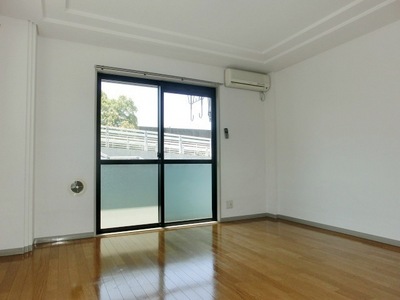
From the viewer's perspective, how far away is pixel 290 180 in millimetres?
4445

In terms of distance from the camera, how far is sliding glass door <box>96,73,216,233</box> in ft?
12.3

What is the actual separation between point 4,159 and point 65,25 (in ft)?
5.37

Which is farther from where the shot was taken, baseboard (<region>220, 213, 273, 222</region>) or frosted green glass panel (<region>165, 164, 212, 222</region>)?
baseboard (<region>220, 213, 273, 222</region>)

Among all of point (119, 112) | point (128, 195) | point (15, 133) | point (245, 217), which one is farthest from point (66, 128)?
point (245, 217)

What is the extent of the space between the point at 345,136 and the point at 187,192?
2.40 m


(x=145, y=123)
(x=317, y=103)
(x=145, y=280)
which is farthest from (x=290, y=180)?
(x=145, y=280)

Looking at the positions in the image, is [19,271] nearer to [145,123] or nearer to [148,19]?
[145,123]

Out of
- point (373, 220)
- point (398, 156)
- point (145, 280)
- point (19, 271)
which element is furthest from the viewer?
point (373, 220)

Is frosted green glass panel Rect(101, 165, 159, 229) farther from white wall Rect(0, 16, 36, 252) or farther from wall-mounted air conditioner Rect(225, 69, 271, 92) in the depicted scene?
wall-mounted air conditioner Rect(225, 69, 271, 92)

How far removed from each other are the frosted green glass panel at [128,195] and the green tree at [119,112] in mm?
616

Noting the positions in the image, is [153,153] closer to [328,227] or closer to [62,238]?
[62,238]

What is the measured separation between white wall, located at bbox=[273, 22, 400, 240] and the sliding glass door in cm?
129

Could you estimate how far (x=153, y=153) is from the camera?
4.05 m

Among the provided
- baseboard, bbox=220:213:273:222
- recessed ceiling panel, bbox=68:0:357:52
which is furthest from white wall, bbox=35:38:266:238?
baseboard, bbox=220:213:273:222
